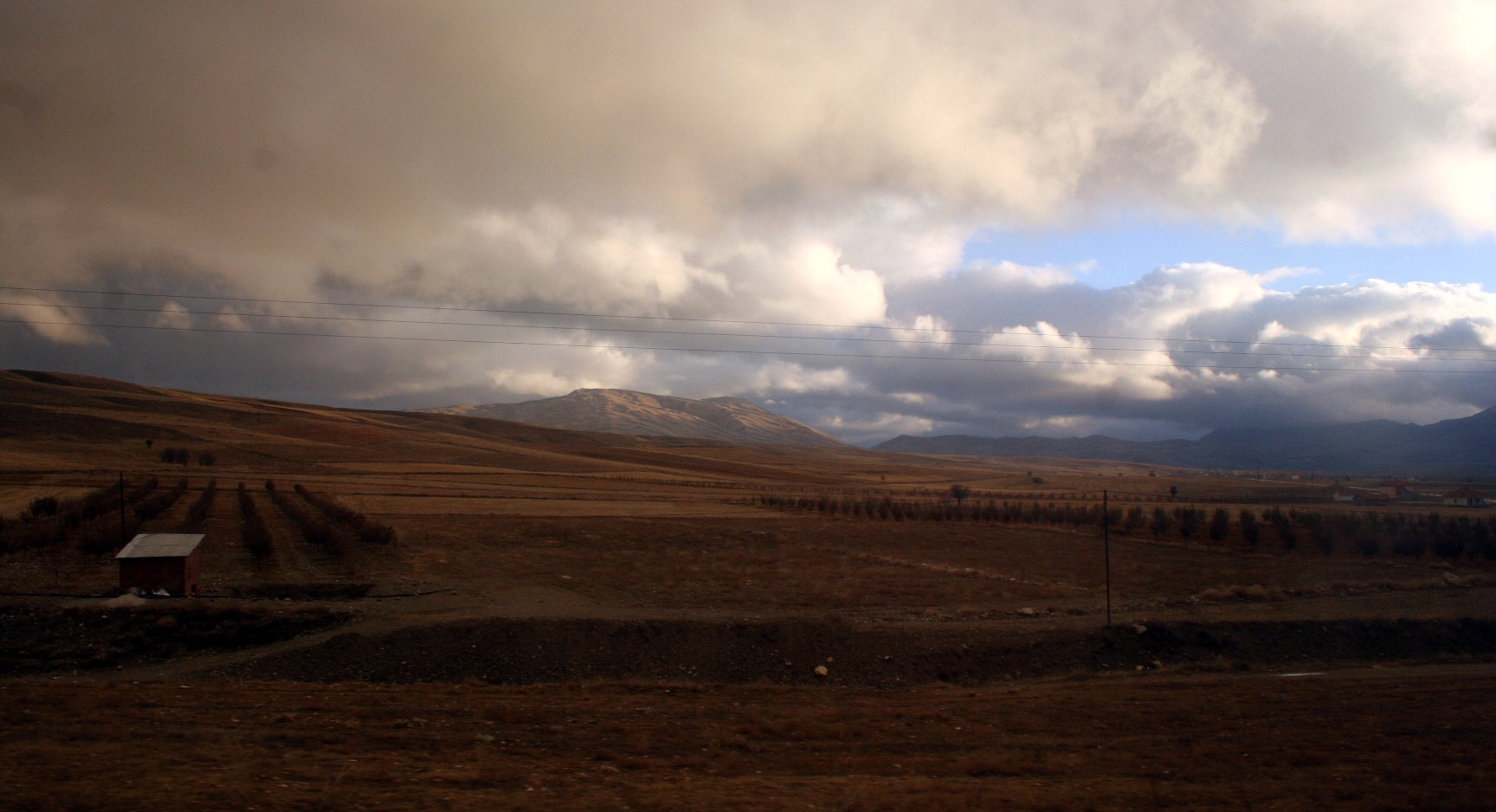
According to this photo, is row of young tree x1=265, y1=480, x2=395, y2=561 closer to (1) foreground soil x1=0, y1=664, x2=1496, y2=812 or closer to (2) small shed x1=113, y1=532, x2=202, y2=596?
(2) small shed x1=113, y1=532, x2=202, y2=596

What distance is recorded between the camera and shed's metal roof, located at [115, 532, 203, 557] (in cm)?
2036

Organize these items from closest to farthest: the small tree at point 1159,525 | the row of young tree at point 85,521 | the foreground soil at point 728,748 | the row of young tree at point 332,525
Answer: the foreground soil at point 728,748 → the row of young tree at point 85,521 → the row of young tree at point 332,525 → the small tree at point 1159,525

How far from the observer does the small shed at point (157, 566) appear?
20203 millimetres

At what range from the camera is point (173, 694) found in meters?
12.5

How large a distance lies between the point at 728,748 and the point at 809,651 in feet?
25.7

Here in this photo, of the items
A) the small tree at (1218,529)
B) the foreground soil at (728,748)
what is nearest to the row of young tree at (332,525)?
the foreground soil at (728,748)

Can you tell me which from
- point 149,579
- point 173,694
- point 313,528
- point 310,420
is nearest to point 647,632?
point 173,694

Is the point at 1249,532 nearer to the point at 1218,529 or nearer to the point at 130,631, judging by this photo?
the point at 1218,529

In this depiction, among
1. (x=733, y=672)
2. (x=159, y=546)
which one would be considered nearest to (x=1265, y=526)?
(x=733, y=672)

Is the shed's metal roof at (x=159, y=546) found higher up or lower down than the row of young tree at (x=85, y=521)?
higher up

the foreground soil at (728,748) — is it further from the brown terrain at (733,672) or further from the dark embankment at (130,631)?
the dark embankment at (130,631)

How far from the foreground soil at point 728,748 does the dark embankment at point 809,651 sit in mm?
1877

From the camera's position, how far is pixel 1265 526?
169 ft

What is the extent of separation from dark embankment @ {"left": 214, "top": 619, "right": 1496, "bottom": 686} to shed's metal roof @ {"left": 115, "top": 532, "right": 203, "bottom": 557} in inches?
259
